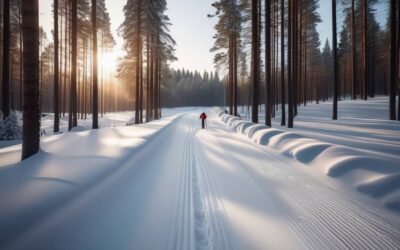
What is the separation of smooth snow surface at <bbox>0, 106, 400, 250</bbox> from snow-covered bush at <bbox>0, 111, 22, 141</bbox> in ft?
24.5

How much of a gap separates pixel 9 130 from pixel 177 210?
12.1m

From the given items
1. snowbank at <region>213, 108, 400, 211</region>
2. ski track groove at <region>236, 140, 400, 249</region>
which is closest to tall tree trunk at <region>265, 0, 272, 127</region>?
snowbank at <region>213, 108, 400, 211</region>

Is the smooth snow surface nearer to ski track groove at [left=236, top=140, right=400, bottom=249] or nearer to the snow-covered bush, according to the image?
ski track groove at [left=236, top=140, right=400, bottom=249]

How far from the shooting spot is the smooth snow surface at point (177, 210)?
2.77 meters

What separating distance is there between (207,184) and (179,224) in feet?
5.86

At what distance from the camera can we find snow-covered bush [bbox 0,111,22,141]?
35.7 ft

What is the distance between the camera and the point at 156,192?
14.8ft

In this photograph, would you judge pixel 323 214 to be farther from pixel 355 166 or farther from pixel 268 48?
pixel 268 48

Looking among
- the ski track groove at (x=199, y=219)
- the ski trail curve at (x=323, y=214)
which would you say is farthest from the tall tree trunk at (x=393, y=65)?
the ski track groove at (x=199, y=219)

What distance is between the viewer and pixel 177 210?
3734mm

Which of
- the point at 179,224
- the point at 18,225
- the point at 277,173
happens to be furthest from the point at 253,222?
the point at 18,225

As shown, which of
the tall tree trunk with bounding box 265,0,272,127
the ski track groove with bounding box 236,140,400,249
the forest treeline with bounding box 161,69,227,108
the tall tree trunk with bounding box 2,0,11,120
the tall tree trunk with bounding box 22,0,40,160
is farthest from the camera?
the forest treeline with bounding box 161,69,227,108

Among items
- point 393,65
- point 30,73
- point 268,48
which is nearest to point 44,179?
point 30,73

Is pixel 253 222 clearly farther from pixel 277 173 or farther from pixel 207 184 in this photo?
pixel 277 173
